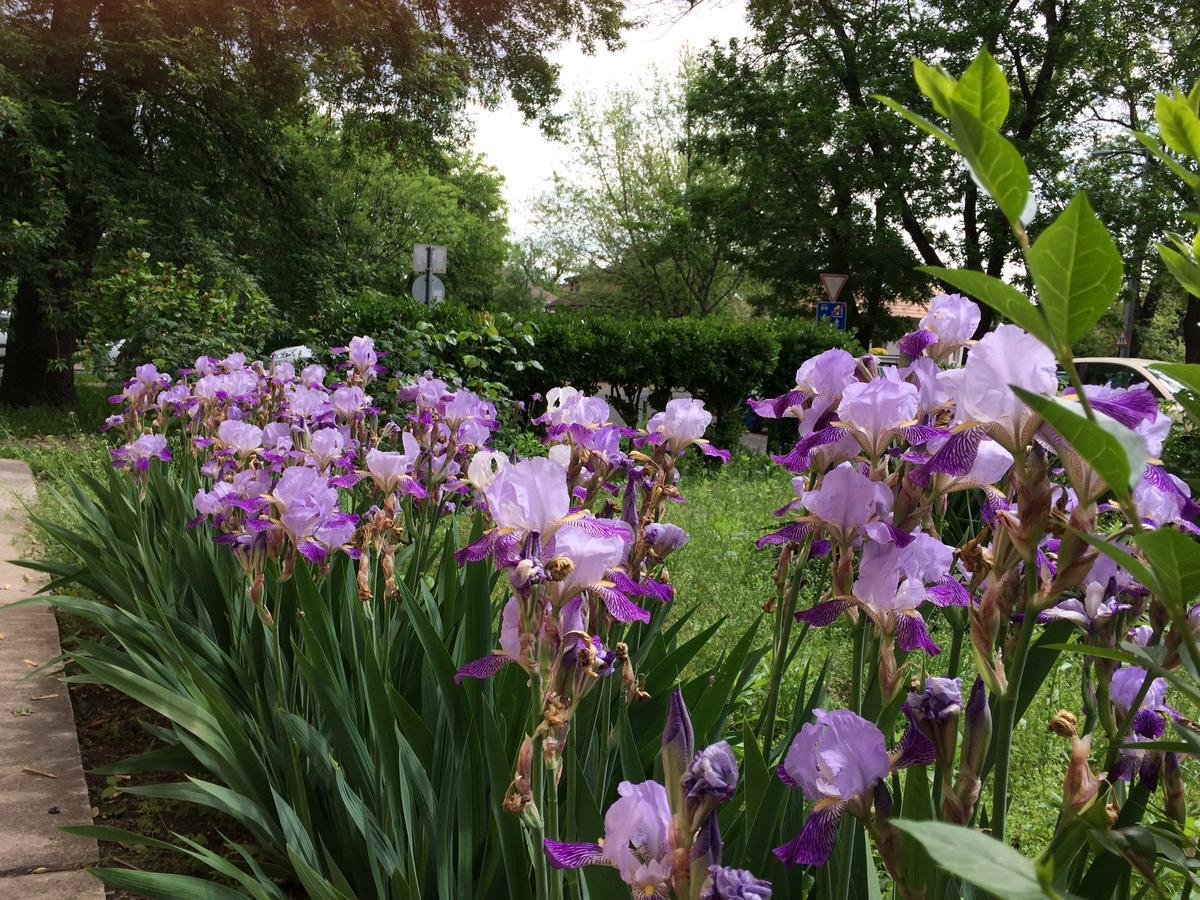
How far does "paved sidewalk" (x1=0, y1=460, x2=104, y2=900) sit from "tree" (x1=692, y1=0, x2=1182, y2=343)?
14.4 meters

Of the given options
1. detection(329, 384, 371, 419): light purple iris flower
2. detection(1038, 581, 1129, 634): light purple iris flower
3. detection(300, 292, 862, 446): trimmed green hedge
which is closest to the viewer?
detection(1038, 581, 1129, 634): light purple iris flower

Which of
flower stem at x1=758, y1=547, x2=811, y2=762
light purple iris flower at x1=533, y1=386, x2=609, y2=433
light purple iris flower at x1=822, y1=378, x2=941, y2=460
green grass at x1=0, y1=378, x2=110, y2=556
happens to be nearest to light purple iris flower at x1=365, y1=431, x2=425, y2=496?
light purple iris flower at x1=533, y1=386, x2=609, y2=433

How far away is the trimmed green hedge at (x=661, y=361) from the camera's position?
9.55 m

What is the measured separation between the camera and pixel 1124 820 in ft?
3.69

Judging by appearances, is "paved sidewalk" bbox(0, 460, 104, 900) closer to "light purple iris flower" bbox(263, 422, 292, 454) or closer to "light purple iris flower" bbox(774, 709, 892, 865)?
"light purple iris flower" bbox(263, 422, 292, 454)

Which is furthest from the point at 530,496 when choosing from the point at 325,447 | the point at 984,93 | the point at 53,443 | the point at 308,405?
the point at 53,443

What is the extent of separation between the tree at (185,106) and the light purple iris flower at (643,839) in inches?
429

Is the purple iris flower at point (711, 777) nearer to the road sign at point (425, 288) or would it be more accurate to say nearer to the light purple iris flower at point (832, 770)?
the light purple iris flower at point (832, 770)

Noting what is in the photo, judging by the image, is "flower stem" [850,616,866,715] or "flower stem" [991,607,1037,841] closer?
"flower stem" [991,607,1037,841]

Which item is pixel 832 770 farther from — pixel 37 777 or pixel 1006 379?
pixel 37 777

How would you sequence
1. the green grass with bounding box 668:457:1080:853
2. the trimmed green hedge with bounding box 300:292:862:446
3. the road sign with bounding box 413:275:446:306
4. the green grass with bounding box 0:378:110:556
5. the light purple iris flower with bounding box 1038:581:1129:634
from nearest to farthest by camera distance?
the light purple iris flower with bounding box 1038:581:1129:634
the green grass with bounding box 668:457:1080:853
the green grass with bounding box 0:378:110:556
the trimmed green hedge with bounding box 300:292:862:446
the road sign with bounding box 413:275:446:306

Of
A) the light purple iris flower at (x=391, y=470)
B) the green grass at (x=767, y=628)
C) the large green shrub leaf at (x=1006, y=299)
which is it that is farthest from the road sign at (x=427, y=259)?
the large green shrub leaf at (x=1006, y=299)

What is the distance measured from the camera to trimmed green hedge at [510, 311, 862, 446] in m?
9.55

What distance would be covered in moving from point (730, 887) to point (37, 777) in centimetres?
240
